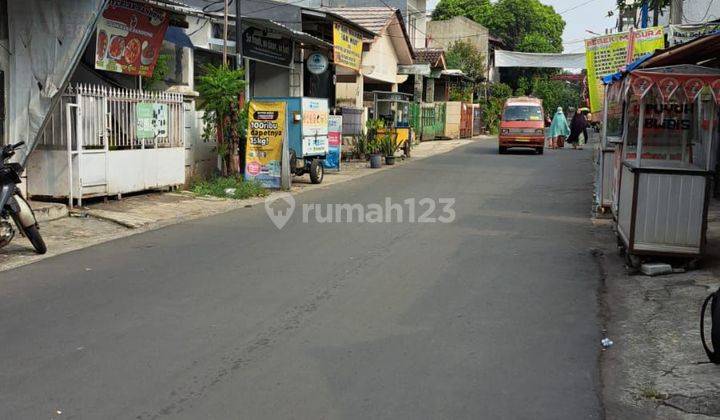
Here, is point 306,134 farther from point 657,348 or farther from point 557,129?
point 557,129

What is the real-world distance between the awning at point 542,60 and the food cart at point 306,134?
22.6m

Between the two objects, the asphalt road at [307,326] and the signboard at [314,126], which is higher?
the signboard at [314,126]

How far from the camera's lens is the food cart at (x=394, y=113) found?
26734 mm

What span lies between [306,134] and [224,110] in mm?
2366

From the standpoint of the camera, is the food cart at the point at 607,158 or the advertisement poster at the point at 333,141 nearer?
the food cart at the point at 607,158

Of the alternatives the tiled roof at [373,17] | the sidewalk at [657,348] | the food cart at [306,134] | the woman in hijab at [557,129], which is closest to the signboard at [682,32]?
the sidewalk at [657,348]

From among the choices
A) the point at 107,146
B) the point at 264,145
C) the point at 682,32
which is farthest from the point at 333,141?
the point at 682,32

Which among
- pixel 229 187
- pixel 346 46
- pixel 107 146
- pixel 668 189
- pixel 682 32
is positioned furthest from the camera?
pixel 346 46

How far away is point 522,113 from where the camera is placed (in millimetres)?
30031

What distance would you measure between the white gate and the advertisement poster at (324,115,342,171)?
5.99 meters

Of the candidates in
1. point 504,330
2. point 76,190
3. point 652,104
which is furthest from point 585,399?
point 76,190

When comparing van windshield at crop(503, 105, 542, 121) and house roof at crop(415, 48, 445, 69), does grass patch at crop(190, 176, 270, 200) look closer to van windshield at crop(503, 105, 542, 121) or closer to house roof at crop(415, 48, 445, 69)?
van windshield at crop(503, 105, 542, 121)

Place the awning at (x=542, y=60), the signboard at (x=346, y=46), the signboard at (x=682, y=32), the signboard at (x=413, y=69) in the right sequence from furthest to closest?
the awning at (x=542, y=60)
the signboard at (x=413, y=69)
the signboard at (x=346, y=46)
the signboard at (x=682, y=32)

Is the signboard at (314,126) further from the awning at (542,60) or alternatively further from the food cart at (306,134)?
the awning at (542,60)
